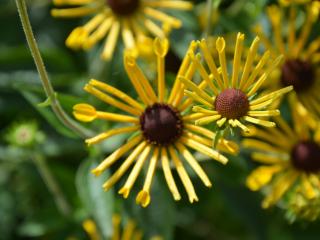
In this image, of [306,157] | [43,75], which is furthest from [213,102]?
[306,157]

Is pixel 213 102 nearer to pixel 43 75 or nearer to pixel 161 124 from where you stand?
pixel 161 124

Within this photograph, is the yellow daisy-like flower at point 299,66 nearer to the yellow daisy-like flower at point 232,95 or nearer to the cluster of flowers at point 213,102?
the cluster of flowers at point 213,102

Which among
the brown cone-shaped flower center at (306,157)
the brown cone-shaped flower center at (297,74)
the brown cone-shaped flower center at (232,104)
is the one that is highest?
the brown cone-shaped flower center at (232,104)

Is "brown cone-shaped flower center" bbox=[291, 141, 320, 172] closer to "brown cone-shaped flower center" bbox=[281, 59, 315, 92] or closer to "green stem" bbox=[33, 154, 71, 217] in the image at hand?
"brown cone-shaped flower center" bbox=[281, 59, 315, 92]

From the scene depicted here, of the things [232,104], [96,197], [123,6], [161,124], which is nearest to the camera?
[232,104]

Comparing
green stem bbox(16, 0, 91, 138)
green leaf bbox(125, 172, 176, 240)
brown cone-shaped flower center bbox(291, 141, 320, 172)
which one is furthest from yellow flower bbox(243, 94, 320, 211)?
green stem bbox(16, 0, 91, 138)

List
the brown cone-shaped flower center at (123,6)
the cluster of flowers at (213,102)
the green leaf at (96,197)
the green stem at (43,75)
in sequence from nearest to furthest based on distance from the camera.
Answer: the green stem at (43,75) < the cluster of flowers at (213,102) < the green leaf at (96,197) < the brown cone-shaped flower center at (123,6)

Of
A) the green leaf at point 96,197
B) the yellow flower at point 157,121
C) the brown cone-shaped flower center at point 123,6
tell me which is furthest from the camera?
the brown cone-shaped flower center at point 123,6

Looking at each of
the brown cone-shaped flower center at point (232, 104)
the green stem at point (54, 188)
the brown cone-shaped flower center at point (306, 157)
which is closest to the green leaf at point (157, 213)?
the green stem at point (54, 188)
